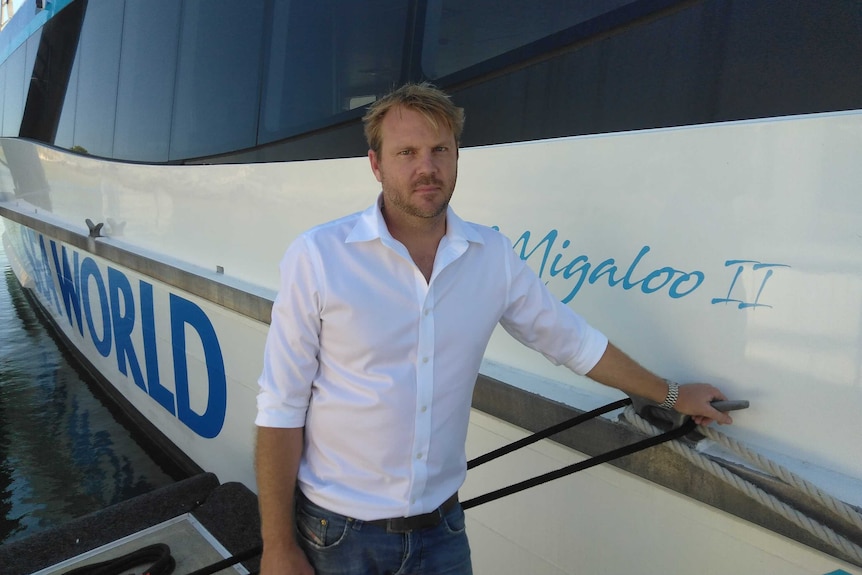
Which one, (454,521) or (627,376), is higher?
(627,376)

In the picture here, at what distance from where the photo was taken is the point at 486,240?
134 cm

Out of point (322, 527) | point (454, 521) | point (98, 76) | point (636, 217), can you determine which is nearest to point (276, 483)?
point (322, 527)

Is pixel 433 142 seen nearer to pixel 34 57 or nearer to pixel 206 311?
pixel 206 311

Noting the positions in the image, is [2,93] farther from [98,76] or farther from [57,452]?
[57,452]

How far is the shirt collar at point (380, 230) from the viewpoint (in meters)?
1.20

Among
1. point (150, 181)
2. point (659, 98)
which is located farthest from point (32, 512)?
point (659, 98)

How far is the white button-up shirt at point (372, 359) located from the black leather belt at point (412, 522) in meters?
0.01

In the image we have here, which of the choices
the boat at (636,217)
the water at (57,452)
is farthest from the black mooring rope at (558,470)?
the water at (57,452)

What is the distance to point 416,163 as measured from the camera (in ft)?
3.99

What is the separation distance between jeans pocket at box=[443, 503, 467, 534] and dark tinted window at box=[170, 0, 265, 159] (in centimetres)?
214

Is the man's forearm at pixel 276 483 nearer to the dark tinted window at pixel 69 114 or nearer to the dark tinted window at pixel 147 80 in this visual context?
the dark tinted window at pixel 147 80

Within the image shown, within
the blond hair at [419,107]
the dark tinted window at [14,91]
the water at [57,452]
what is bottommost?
the water at [57,452]

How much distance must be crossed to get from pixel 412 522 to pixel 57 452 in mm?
3859

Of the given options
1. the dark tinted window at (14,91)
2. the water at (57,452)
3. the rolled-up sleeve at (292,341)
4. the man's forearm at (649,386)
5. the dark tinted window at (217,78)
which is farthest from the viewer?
the dark tinted window at (14,91)
